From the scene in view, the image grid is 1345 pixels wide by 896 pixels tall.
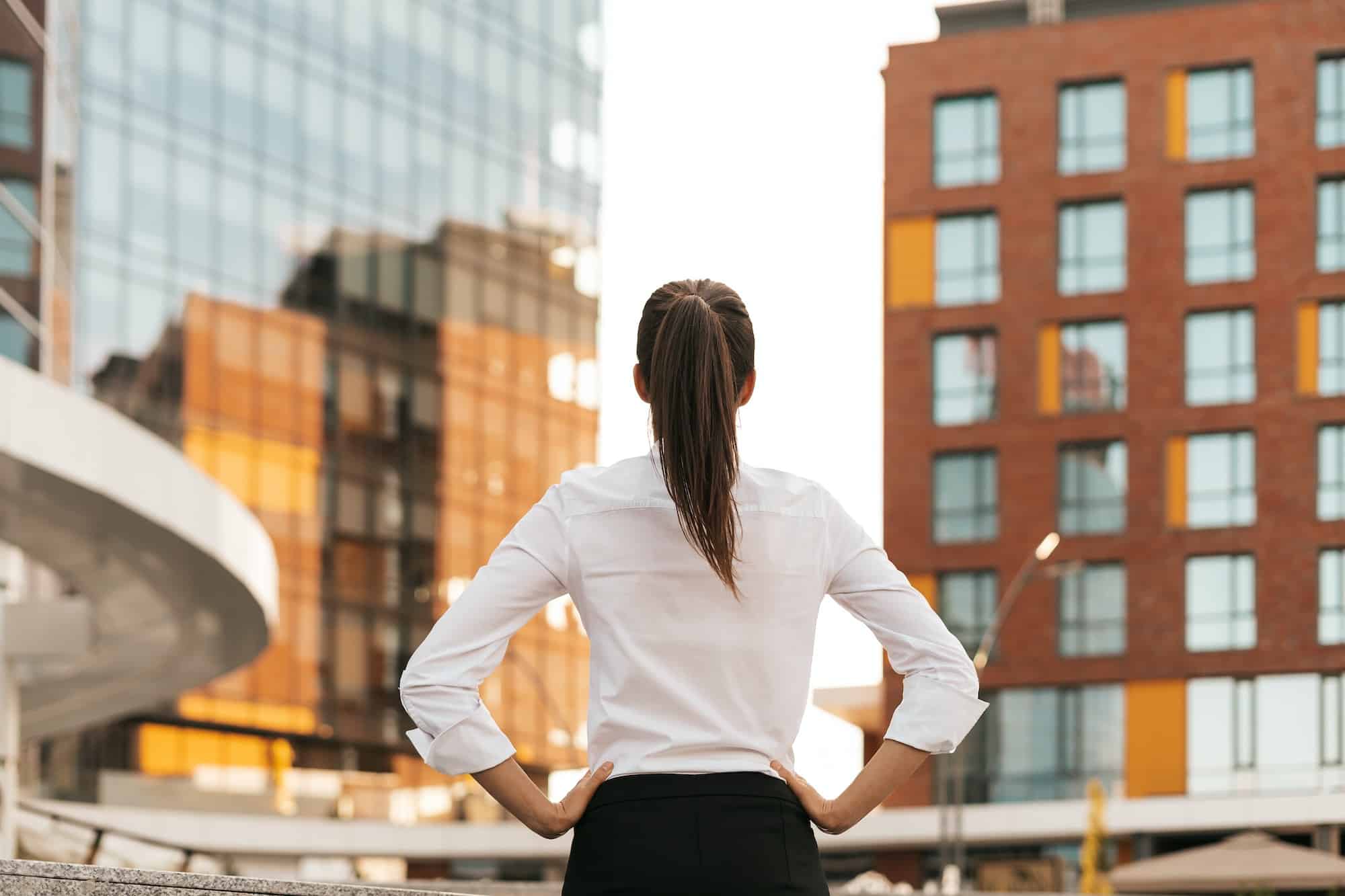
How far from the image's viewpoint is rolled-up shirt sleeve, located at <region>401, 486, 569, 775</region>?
285 centimetres

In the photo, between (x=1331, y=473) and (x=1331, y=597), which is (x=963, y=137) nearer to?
(x=1331, y=473)

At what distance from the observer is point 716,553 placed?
276 centimetres

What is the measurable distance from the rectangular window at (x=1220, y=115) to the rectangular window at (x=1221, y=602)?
1084cm

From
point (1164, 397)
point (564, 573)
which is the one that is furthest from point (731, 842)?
point (1164, 397)

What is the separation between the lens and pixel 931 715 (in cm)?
298

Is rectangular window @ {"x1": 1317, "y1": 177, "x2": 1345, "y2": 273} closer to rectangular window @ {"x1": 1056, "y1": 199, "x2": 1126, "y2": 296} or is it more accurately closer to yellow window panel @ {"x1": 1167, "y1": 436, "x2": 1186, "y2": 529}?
rectangular window @ {"x1": 1056, "y1": 199, "x2": 1126, "y2": 296}

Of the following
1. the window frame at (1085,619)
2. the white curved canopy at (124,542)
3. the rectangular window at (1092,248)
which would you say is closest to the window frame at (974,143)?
the rectangular window at (1092,248)

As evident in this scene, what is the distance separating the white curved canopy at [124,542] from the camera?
13.5m

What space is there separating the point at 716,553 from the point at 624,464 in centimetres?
23

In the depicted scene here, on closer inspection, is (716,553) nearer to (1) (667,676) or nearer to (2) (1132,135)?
(1) (667,676)

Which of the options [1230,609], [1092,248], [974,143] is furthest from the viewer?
[974,143]

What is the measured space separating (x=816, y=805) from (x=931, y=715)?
0.27m

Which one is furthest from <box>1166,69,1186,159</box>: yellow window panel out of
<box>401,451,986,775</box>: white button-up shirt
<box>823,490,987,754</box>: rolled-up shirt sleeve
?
<box>401,451,986,775</box>: white button-up shirt

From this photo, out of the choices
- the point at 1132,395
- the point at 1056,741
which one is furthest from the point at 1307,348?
the point at 1056,741
